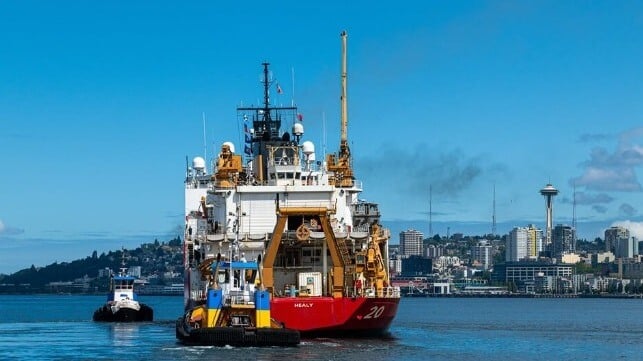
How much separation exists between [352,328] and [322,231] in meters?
5.61

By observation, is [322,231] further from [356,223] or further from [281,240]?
[356,223]

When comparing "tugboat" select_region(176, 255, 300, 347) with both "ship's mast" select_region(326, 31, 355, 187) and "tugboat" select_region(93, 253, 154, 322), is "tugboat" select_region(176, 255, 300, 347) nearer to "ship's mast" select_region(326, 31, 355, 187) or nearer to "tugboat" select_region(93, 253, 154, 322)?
"ship's mast" select_region(326, 31, 355, 187)

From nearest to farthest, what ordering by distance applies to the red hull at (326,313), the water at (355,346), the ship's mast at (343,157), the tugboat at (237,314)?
1. the tugboat at (237,314)
2. the water at (355,346)
3. the red hull at (326,313)
4. the ship's mast at (343,157)

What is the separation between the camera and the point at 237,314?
65.0 meters

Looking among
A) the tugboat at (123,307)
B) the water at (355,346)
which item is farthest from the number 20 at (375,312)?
the tugboat at (123,307)

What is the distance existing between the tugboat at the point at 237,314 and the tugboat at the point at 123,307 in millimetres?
43266

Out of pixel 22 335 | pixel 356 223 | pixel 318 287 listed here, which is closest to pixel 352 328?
pixel 318 287

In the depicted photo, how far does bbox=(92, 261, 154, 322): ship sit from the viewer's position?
360 feet

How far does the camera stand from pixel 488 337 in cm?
8856

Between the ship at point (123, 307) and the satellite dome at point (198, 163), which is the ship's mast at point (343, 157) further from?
the ship at point (123, 307)

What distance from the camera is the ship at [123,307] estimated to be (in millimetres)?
109875

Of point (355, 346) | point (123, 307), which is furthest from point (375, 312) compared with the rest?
point (123, 307)

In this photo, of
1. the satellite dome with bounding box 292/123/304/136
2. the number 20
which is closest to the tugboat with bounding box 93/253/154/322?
the satellite dome with bounding box 292/123/304/136

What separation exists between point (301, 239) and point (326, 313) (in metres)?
4.50
